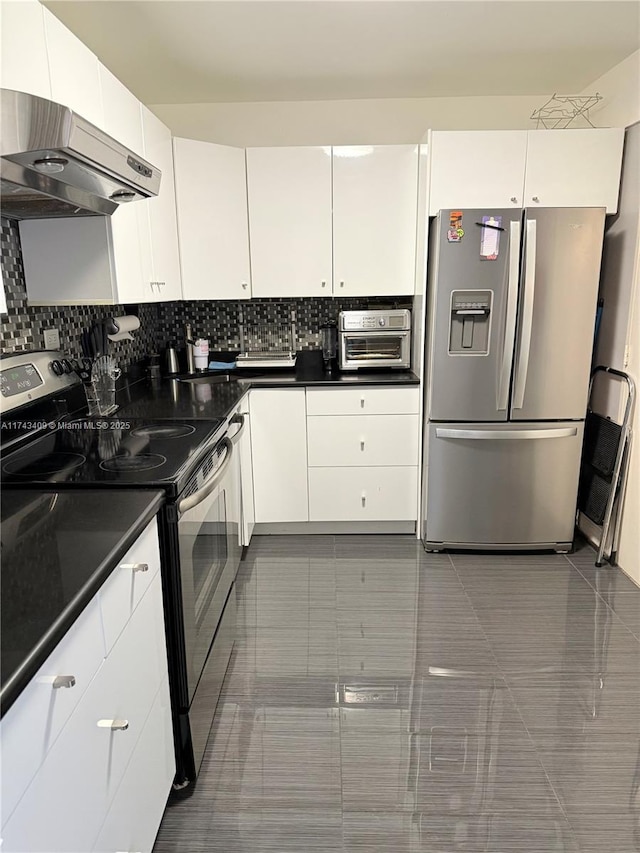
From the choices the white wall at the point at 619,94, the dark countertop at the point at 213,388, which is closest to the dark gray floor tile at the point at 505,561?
the dark countertop at the point at 213,388

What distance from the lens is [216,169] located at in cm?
312

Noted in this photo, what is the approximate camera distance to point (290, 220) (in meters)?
3.23

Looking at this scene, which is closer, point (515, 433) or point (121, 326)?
point (121, 326)

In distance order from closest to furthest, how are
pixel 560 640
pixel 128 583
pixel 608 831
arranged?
pixel 128 583, pixel 608 831, pixel 560 640

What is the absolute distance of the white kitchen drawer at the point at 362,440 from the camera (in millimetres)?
3213

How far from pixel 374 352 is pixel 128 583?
237 centimetres

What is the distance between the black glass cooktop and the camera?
159 cm

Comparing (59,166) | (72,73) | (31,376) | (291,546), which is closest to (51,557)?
(59,166)

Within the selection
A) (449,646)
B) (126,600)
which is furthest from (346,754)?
(126,600)

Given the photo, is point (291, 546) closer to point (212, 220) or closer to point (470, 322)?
point (470, 322)

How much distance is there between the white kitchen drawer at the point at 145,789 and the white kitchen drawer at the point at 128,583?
0.31 metres

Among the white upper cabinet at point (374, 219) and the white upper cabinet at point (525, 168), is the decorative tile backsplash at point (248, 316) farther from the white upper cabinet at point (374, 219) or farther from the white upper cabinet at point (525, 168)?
the white upper cabinet at point (525, 168)

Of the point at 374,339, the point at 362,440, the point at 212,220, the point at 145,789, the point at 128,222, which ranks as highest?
the point at 212,220

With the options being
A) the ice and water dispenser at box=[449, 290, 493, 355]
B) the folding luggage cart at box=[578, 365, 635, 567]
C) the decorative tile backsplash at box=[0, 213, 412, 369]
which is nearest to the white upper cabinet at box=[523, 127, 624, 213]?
the ice and water dispenser at box=[449, 290, 493, 355]
